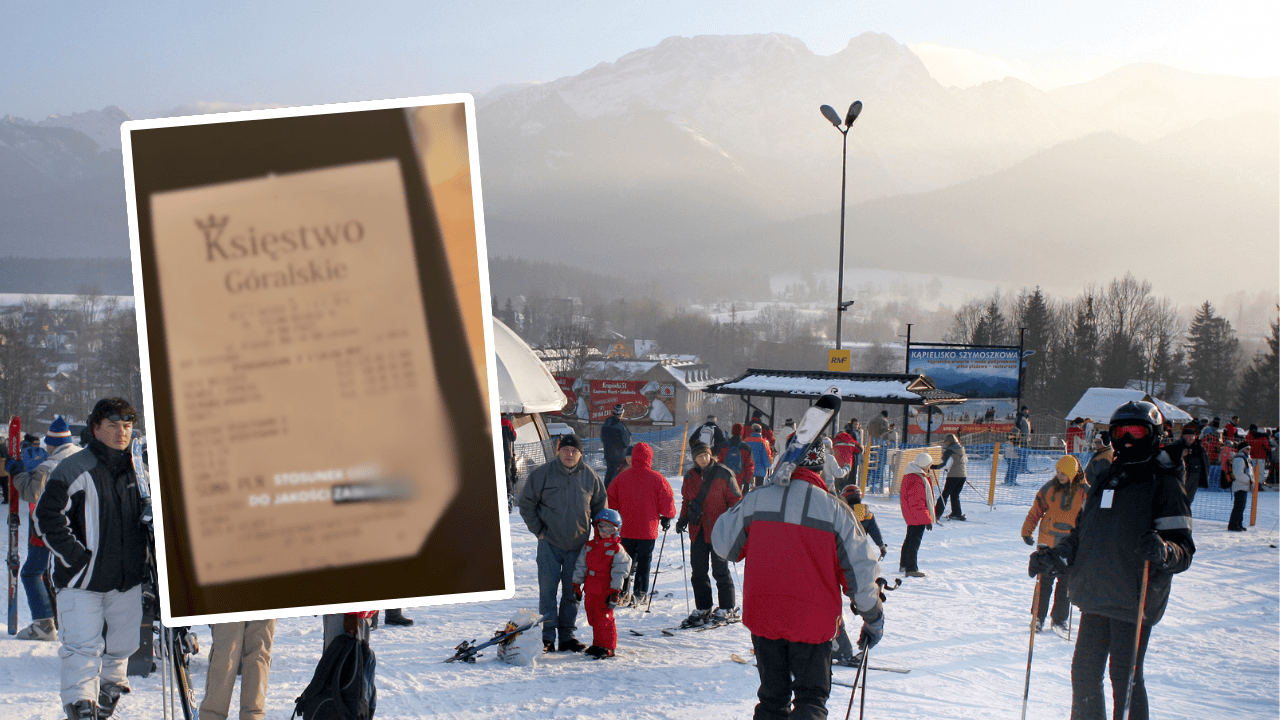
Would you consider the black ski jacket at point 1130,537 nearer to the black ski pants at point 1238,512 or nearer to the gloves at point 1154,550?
the gloves at point 1154,550

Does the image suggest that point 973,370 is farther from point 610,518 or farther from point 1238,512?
point 610,518

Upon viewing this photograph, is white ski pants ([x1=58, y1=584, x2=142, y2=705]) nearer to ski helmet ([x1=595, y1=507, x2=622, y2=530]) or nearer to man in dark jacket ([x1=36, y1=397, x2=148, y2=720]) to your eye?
man in dark jacket ([x1=36, y1=397, x2=148, y2=720])

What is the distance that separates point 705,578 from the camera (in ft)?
22.4

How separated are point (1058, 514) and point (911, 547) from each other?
2293 mm

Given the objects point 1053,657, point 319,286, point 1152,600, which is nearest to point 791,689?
point 1152,600

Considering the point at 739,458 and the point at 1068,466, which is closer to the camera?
the point at 1068,466

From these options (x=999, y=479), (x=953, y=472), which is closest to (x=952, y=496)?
(x=953, y=472)

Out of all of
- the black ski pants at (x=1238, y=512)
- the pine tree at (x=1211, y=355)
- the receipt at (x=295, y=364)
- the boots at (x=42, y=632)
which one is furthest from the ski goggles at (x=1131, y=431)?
the pine tree at (x=1211, y=355)

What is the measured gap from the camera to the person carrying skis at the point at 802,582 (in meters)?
3.59

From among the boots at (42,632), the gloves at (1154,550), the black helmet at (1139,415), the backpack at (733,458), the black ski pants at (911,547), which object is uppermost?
the black helmet at (1139,415)

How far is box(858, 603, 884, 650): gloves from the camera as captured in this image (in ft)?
12.2

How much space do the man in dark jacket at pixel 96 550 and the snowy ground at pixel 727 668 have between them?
0.91 m

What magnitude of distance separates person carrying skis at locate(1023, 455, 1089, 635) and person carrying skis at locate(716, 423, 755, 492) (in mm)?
4388

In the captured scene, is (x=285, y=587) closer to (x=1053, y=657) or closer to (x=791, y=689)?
(x=791, y=689)
